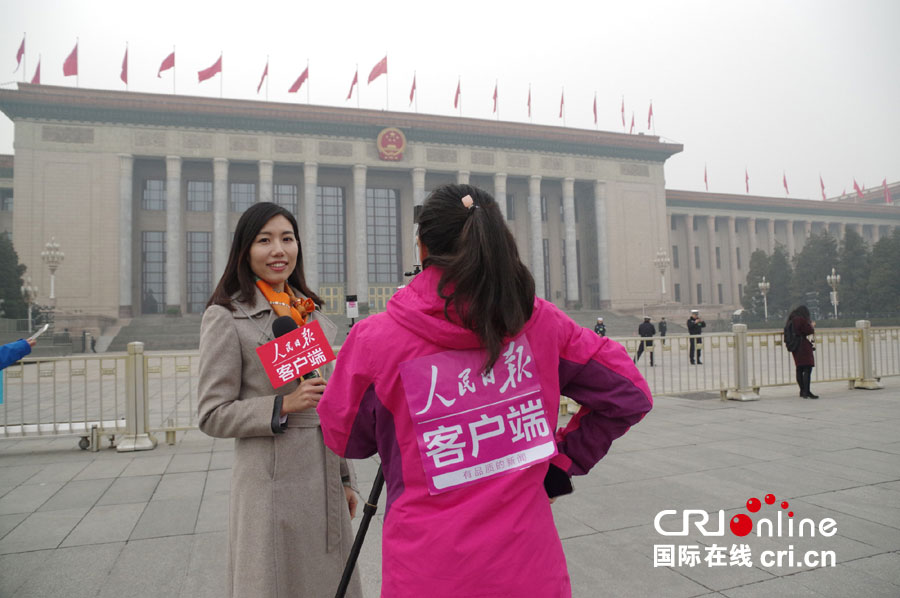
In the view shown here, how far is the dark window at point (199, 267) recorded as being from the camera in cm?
3578

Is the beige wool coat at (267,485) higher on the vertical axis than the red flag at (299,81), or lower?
lower

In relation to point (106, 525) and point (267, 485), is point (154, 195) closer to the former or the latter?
point (106, 525)

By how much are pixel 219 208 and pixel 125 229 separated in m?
5.41

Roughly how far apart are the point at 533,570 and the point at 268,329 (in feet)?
3.63

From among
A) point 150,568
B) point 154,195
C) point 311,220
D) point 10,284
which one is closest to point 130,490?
point 150,568

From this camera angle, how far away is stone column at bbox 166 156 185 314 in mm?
32438

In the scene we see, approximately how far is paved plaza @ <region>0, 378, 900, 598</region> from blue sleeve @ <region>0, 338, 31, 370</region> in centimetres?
118

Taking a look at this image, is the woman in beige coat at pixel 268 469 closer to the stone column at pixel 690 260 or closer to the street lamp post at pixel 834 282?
the street lamp post at pixel 834 282

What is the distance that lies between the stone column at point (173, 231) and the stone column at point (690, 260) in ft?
134

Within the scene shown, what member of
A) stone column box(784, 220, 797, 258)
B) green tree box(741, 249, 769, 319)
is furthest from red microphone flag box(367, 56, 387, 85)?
A: stone column box(784, 220, 797, 258)

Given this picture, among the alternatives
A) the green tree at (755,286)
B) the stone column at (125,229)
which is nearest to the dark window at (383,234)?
the stone column at (125,229)

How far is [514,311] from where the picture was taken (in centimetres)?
119

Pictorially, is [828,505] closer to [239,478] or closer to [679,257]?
[239,478]

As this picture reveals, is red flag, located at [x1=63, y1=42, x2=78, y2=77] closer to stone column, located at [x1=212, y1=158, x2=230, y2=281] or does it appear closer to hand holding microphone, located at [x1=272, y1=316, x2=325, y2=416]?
stone column, located at [x1=212, y1=158, x2=230, y2=281]
